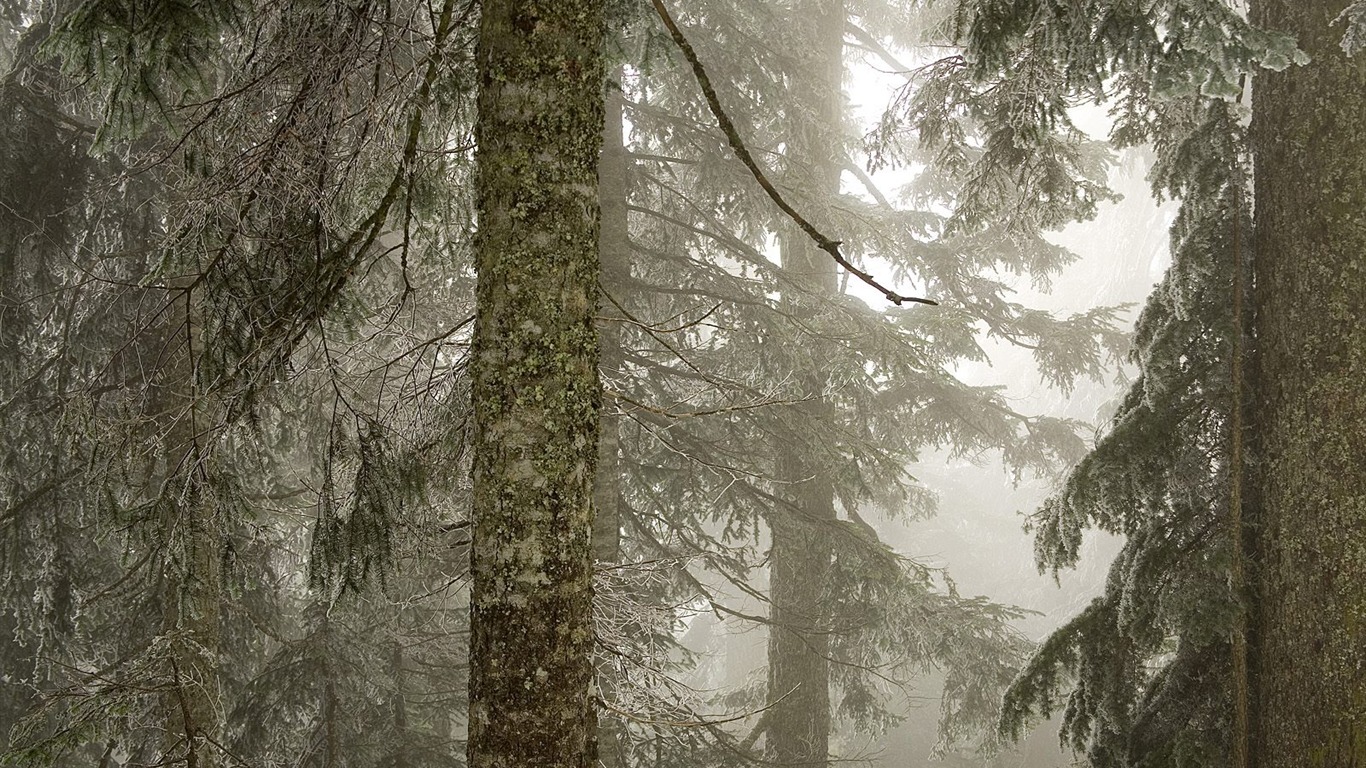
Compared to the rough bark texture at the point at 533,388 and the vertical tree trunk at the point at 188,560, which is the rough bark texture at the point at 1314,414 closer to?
the rough bark texture at the point at 533,388

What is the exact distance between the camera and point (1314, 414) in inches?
124

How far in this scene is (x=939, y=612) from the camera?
7.95 meters

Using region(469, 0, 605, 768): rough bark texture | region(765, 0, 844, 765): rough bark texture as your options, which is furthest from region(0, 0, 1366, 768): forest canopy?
region(765, 0, 844, 765): rough bark texture

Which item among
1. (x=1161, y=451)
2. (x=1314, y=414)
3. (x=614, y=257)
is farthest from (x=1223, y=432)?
(x=614, y=257)

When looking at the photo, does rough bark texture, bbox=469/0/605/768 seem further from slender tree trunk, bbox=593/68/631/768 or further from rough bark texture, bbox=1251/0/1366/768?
slender tree trunk, bbox=593/68/631/768

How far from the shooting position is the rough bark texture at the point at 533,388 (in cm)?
192

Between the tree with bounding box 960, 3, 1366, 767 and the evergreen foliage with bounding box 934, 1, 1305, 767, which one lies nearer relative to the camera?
the tree with bounding box 960, 3, 1366, 767

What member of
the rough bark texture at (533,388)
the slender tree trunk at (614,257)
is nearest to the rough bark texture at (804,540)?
Answer: the slender tree trunk at (614,257)

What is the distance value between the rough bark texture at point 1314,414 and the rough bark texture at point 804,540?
14.0ft

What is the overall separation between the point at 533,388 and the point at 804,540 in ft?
20.2

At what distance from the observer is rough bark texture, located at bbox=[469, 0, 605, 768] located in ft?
6.30

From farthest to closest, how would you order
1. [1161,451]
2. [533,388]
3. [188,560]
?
[1161,451]
[188,560]
[533,388]

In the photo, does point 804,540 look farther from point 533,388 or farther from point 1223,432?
point 533,388

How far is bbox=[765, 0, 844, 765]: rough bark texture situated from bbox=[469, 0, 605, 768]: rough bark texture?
5.51 m
